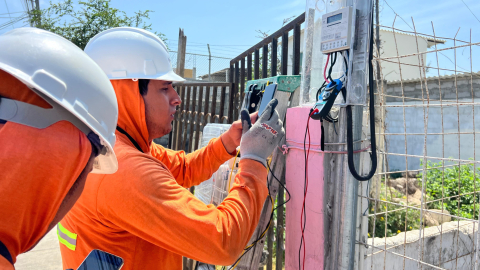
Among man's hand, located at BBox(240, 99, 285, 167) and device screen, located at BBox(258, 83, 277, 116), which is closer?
man's hand, located at BBox(240, 99, 285, 167)

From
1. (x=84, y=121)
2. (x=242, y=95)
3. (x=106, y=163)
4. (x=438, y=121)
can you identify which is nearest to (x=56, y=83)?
(x=84, y=121)

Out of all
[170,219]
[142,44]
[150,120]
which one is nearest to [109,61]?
[142,44]

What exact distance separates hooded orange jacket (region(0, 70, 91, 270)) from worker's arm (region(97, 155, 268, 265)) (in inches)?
16.1

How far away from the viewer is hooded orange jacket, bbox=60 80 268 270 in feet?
3.87

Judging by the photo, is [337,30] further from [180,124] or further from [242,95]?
[180,124]

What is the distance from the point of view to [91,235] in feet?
4.44

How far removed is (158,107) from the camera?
5.33 feet

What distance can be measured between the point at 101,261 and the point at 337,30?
4.71ft

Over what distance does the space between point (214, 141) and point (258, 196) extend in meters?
0.72

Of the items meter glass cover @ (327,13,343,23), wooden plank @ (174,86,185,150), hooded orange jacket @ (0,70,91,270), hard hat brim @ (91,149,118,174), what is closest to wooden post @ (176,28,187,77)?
wooden plank @ (174,86,185,150)

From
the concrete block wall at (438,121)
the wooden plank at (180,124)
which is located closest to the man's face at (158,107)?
the wooden plank at (180,124)

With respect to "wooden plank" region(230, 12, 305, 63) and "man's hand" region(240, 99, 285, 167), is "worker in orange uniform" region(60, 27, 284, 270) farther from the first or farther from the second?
"wooden plank" region(230, 12, 305, 63)

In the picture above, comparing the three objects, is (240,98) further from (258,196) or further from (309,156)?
(258,196)

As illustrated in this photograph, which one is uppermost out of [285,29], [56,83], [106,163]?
[285,29]
